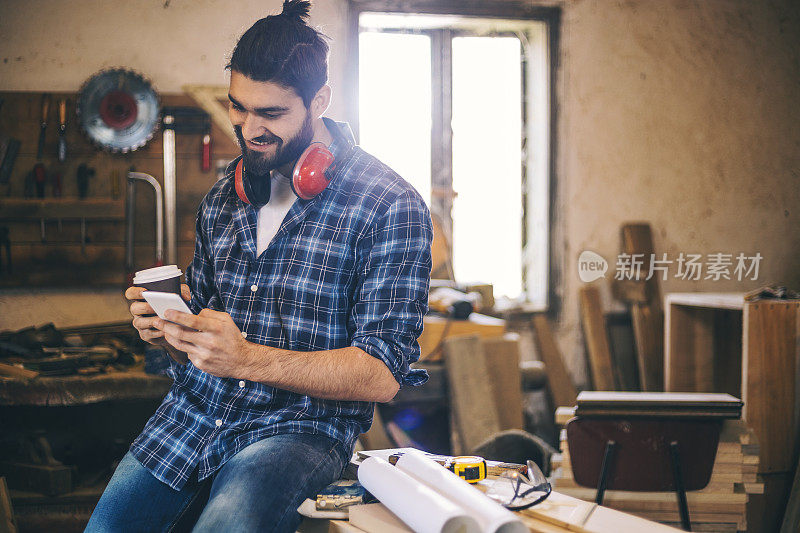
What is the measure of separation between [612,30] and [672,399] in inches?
101

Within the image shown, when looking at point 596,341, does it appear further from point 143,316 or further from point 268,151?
point 143,316

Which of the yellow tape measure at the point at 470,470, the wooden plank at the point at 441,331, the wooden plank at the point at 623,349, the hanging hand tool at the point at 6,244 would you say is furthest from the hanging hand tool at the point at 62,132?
the wooden plank at the point at 623,349

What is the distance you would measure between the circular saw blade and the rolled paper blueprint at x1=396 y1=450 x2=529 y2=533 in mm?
2577

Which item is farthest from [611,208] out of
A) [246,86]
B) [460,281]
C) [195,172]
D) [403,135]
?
[246,86]

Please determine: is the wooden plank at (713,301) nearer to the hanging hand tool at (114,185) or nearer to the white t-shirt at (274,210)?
the white t-shirt at (274,210)

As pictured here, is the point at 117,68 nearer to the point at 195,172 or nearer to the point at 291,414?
the point at 195,172

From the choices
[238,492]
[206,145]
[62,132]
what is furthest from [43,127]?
[238,492]

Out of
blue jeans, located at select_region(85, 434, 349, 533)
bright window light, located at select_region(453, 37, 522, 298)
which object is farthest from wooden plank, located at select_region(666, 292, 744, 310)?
blue jeans, located at select_region(85, 434, 349, 533)

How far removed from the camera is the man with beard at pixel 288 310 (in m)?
1.38

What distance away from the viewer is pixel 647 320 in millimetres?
3906

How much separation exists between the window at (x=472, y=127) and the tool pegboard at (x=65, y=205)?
125 cm

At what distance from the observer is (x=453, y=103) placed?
157 inches

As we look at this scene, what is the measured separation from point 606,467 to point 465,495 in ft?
3.71

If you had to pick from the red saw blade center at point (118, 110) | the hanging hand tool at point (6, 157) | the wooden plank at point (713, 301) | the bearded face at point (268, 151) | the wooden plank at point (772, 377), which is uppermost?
the red saw blade center at point (118, 110)
